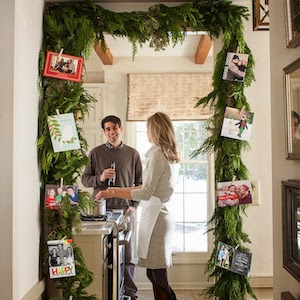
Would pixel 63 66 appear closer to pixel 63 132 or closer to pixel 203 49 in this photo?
pixel 63 132

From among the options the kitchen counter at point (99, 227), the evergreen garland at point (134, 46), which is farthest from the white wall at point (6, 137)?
the kitchen counter at point (99, 227)

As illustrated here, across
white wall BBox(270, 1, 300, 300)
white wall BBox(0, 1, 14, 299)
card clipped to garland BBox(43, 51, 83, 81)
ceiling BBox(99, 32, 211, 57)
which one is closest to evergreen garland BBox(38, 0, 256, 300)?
card clipped to garland BBox(43, 51, 83, 81)

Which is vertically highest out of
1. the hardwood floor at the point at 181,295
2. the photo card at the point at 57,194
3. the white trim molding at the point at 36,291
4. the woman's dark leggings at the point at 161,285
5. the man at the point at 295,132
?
the man at the point at 295,132

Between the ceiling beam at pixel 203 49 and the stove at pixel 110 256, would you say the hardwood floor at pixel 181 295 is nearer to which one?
the stove at pixel 110 256

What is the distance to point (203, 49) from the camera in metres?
3.47

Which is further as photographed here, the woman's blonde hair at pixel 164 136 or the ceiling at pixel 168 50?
the ceiling at pixel 168 50

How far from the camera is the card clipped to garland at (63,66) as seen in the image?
2.18m

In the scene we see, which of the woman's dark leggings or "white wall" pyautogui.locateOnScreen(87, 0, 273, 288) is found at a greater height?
"white wall" pyautogui.locateOnScreen(87, 0, 273, 288)

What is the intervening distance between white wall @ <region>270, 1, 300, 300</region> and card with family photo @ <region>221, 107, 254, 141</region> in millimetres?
671

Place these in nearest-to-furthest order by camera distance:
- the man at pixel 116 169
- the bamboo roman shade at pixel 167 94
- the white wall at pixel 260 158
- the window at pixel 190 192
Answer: the white wall at pixel 260 158, the man at pixel 116 169, the bamboo roman shade at pixel 167 94, the window at pixel 190 192

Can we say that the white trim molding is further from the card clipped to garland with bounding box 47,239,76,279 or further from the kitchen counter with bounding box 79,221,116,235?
the kitchen counter with bounding box 79,221,116,235

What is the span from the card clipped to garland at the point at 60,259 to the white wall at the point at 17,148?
0.33 ft

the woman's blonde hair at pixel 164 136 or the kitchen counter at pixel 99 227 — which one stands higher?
the woman's blonde hair at pixel 164 136

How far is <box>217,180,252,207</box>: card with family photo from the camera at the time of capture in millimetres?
2297
